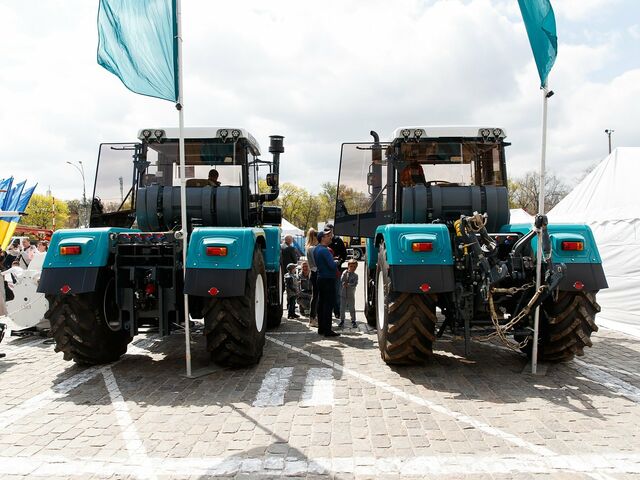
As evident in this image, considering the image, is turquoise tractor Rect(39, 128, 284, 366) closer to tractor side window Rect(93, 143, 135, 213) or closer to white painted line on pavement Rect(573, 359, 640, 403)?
tractor side window Rect(93, 143, 135, 213)

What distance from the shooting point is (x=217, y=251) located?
557 centimetres

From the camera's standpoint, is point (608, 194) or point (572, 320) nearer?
point (572, 320)

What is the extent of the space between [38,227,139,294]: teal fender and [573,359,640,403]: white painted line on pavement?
5638mm

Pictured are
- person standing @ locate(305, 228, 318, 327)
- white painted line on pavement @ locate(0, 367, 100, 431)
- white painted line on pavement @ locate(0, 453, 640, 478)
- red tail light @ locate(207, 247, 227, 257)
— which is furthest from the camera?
person standing @ locate(305, 228, 318, 327)

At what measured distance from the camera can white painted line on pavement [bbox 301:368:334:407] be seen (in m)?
5.00

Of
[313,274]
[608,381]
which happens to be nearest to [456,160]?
[313,274]

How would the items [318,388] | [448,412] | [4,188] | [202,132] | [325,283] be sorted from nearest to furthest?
[448,412]
[318,388]
[202,132]
[325,283]
[4,188]

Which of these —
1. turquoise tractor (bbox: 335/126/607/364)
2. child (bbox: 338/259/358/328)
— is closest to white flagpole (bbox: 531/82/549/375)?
turquoise tractor (bbox: 335/126/607/364)

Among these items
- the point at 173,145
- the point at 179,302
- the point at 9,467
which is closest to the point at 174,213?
the point at 173,145

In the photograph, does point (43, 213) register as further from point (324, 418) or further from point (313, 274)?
point (324, 418)

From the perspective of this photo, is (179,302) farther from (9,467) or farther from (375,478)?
(375,478)

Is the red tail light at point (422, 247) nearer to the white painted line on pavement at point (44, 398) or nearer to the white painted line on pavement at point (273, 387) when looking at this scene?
the white painted line on pavement at point (273, 387)

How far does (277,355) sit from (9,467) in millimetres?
3674

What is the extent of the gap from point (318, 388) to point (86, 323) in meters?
2.78
